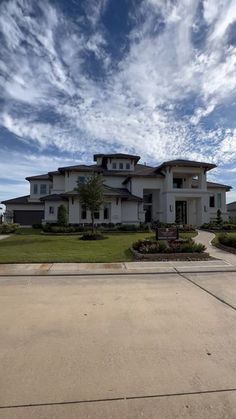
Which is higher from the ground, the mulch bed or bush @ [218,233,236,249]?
bush @ [218,233,236,249]

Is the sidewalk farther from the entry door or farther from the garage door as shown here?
the garage door

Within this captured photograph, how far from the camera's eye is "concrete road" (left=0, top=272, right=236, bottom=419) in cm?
304

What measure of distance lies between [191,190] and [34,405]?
32.4 meters

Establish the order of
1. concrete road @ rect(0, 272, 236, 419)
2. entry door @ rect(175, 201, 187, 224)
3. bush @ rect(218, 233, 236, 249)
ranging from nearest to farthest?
concrete road @ rect(0, 272, 236, 419) < bush @ rect(218, 233, 236, 249) < entry door @ rect(175, 201, 187, 224)

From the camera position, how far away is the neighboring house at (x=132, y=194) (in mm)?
31625

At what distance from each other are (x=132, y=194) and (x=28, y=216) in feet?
47.8

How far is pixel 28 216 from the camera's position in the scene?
38.6m

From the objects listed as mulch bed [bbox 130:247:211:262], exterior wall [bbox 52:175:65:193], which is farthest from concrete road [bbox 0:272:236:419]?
exterior wall [bbox 52:175:65:193]

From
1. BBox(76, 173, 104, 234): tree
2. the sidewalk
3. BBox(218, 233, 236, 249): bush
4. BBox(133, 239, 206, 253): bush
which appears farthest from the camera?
BBox(76, 173, 104, 234): tree

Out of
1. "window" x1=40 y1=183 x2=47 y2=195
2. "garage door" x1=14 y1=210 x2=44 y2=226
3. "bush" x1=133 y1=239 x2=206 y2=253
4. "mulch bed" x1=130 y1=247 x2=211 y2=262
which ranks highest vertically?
"window" x1=40 y1=183 x2=47 y2=195

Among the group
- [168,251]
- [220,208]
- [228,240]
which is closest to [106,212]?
[220,208]

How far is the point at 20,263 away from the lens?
11680 millimetres

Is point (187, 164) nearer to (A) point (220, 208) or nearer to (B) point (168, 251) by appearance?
(A) point (220, 208)

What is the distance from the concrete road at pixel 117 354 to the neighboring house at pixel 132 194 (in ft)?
77.9
